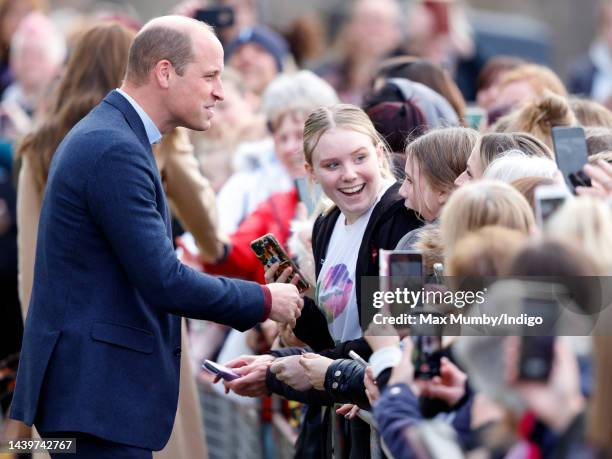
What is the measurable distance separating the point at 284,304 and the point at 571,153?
3.49 ft

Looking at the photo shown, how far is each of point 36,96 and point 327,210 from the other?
4852 millimetres

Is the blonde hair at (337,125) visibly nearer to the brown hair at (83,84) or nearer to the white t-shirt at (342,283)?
the white t-shirt at (342,283)

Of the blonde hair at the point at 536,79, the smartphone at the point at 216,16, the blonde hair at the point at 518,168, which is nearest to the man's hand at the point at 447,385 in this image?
the blonde hair at the point at 518,168

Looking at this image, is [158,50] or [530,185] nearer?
[530,185]

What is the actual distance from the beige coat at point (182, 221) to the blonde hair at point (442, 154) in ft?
4.29

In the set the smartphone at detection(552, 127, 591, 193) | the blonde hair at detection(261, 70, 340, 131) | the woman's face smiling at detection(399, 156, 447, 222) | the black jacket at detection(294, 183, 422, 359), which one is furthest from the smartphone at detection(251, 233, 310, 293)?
the blonde hair at detection(261, 70, 340, 131)

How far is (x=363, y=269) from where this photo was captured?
4.13m

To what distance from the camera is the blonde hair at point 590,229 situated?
2.81 m

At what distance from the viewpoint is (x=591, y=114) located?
530 cm

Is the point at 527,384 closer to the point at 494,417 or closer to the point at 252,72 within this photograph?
the point at 494,417

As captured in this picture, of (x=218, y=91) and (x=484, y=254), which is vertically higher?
(x=218, y=91)

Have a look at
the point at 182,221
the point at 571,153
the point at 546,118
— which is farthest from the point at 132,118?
the point at 546,118

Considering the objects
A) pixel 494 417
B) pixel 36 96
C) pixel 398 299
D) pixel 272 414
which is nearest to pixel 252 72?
pixel 36 96

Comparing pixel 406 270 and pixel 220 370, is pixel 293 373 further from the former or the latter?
pixel 406 270
